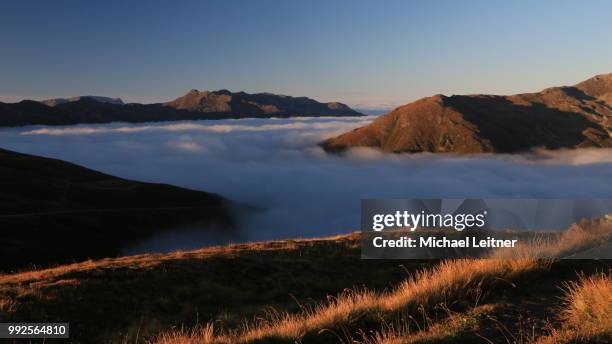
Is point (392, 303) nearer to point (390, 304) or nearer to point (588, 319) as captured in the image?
point (390, 304)

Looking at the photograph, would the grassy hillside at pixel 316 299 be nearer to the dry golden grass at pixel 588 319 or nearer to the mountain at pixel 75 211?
the dry golden grass at pixel 588 319

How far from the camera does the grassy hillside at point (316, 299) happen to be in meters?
7.96

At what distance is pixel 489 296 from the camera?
10078mm

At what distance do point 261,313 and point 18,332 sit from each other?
829 cm

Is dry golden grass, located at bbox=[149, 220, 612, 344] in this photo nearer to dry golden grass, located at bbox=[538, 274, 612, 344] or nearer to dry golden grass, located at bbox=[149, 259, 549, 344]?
dry golden grass, located at bbox=[149, 259, 549, 344]

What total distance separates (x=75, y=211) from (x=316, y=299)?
5149 inches

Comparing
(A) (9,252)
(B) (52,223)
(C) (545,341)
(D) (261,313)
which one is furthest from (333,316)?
(B) (52,223)

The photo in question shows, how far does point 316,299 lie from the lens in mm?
21281

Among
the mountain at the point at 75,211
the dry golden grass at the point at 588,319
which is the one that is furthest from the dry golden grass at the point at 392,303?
the mountain at the point at 75,211

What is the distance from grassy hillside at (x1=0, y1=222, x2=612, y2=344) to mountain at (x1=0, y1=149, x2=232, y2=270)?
238 ft

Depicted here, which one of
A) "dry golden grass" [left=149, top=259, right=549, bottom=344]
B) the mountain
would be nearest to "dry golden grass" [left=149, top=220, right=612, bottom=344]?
"dry golden grass" [left=149, top=259, right=549, bottom=344]

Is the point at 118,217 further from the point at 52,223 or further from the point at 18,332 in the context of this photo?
the point at 18,332

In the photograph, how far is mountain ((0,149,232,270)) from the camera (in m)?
100

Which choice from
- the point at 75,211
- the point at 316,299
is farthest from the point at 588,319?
the point at 75,211
